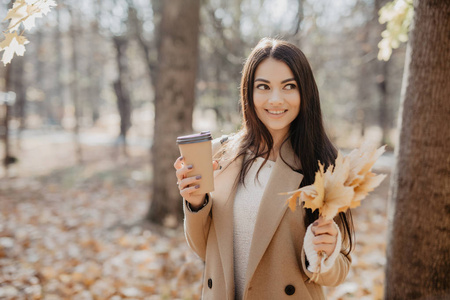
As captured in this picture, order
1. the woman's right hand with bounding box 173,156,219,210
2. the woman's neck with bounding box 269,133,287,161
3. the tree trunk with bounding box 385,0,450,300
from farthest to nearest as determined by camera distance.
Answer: the tree trunk with bounding box 385,0,450,300 → the woman's neck with bounding box 269,133,287,161 → the woman's right hand with bounding box 173,156,219,210

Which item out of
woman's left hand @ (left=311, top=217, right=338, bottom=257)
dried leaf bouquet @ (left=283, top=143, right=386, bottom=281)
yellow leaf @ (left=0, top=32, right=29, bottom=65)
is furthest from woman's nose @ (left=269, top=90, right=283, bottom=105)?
yellow leaf @ (left=0, top=32, right=29, bottom=65)

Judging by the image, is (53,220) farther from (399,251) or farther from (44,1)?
(399,251)

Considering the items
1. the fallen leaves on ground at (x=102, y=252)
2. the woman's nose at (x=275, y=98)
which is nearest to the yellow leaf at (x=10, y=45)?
the woman's nose at (x=275, y=98)

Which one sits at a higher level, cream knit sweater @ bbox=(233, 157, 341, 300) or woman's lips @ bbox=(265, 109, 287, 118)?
woman's lips @ bbox=(265, 109, 287, 118)

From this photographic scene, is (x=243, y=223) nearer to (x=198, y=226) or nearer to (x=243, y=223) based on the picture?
(x=243, y=223)

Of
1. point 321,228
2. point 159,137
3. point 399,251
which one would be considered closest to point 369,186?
point 321,228

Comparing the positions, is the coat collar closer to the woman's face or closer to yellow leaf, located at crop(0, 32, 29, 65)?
the woman's face

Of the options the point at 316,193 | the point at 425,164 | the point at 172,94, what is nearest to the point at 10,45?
the point at 316,193

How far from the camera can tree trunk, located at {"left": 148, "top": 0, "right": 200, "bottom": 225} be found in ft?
17.7

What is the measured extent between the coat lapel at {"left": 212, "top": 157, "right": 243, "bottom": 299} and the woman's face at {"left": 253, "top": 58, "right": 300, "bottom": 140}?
0.34 metres

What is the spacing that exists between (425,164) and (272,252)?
1187 millimetres

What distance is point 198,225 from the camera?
1832 millimetres

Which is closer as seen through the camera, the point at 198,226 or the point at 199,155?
the point at 199,155

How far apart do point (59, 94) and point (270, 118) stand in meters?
45.2
